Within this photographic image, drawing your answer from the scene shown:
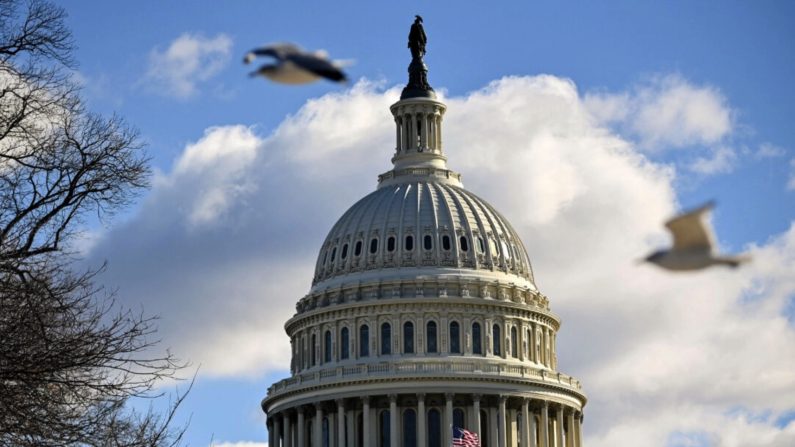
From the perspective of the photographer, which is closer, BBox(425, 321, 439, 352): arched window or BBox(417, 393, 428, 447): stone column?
BBox(417, 393, 428, 447): stone column

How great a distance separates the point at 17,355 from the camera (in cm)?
3425

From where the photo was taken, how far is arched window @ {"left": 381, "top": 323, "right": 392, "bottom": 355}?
148 m

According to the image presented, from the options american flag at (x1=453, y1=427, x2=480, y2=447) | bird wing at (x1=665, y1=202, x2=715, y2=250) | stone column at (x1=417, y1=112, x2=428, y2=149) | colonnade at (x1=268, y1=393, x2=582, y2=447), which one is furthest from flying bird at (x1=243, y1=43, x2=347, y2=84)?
stone column at (x1=417, y1=112, x2=428, y2=149)

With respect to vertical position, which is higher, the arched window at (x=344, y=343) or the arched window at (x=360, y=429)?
the arched window at (x=344, y=343)

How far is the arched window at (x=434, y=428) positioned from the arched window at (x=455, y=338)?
5.67 metres

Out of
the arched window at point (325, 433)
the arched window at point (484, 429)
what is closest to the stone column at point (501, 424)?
the arched window at point (484, 429)

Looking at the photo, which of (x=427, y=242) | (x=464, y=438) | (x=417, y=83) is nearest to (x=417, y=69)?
(x=417, y=83)

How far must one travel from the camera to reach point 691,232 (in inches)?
648

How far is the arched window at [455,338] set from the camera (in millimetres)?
148250

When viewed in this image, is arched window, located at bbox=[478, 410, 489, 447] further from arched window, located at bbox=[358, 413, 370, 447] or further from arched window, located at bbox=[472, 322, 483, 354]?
arched window, located at bbox=[358, 413, 370, 447]

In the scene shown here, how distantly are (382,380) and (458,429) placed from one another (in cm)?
1400

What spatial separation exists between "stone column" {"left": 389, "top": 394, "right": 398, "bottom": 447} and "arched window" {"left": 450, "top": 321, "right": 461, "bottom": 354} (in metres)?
Result: 7.09

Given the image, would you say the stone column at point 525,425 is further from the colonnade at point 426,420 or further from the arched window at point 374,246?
the arched window at point 374,246

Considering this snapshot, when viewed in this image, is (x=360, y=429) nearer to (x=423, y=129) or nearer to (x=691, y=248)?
(x=423, y=129)
